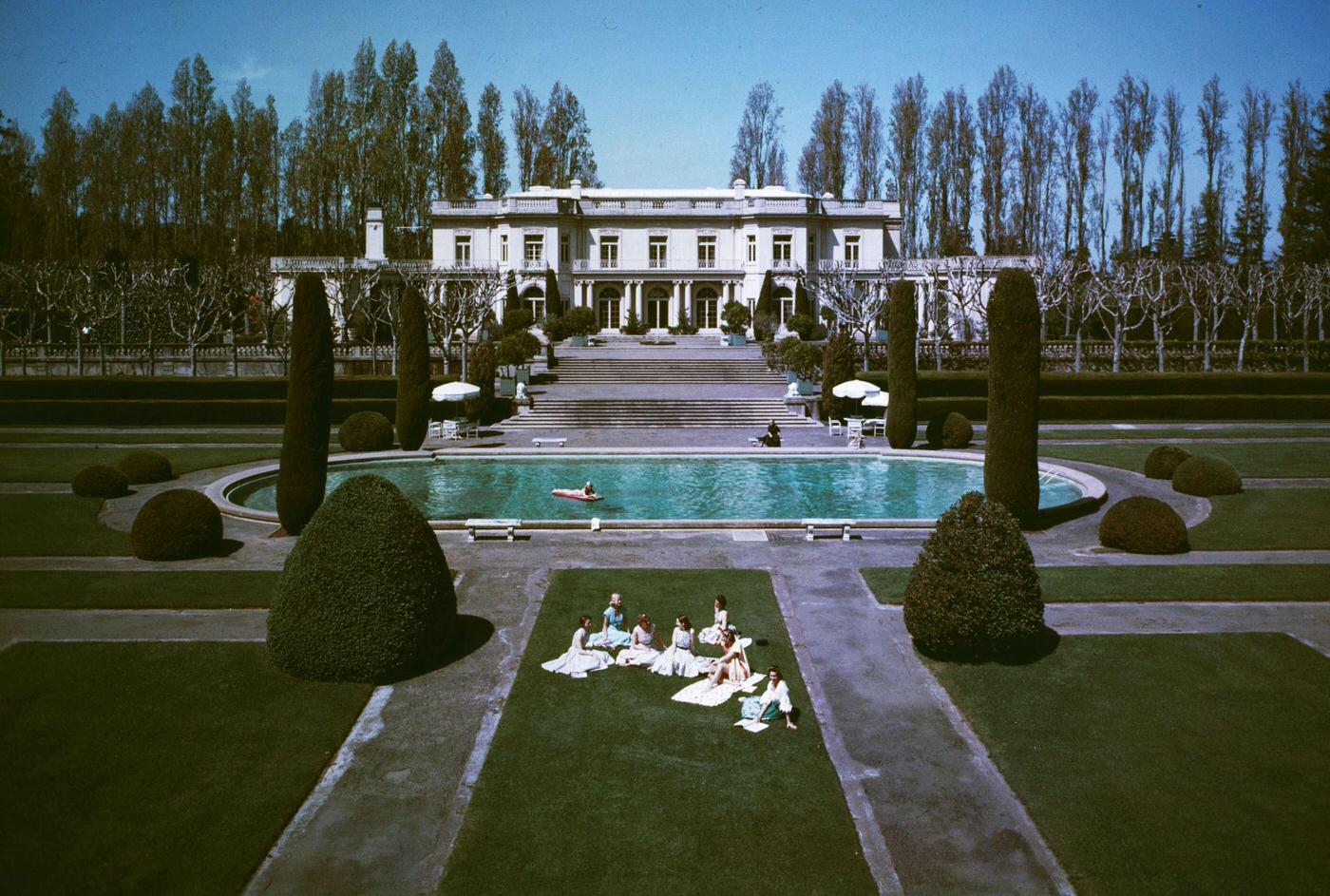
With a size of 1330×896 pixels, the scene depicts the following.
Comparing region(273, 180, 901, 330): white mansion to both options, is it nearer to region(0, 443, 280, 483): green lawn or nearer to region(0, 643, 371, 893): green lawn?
region(0, 443, 280, 483): green lawn

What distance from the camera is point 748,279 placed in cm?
6550

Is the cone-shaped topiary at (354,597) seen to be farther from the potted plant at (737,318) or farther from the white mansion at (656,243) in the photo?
the white mansion at (656,243)

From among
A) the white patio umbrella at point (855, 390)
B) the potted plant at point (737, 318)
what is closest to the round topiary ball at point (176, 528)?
the white patio umbrella at point (855, 390)

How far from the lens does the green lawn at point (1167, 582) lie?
50.6ft

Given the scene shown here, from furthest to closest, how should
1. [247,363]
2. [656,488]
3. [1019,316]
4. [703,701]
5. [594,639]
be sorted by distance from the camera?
[247,363], [656,488], [1019,316], [594,639], [703,701]

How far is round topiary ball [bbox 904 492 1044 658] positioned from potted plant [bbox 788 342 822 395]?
29.6 meters

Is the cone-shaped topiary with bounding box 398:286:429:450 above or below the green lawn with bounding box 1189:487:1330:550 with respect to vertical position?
above

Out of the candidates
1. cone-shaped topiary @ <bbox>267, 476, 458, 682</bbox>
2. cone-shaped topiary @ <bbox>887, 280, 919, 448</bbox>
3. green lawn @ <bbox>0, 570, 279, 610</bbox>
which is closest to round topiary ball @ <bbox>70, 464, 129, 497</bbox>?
green lawn @ <bbox>0, 570, 279, 610</bbox>

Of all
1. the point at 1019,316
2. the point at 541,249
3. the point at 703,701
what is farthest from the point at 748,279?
the point at 703,701

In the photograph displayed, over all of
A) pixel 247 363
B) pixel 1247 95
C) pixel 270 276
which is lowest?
pixel 247 363

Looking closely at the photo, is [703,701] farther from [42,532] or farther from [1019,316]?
[42,532]

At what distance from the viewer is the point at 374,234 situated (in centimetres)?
6288

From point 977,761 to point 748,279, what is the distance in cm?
5730

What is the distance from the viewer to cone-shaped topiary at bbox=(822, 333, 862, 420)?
1439 inches
